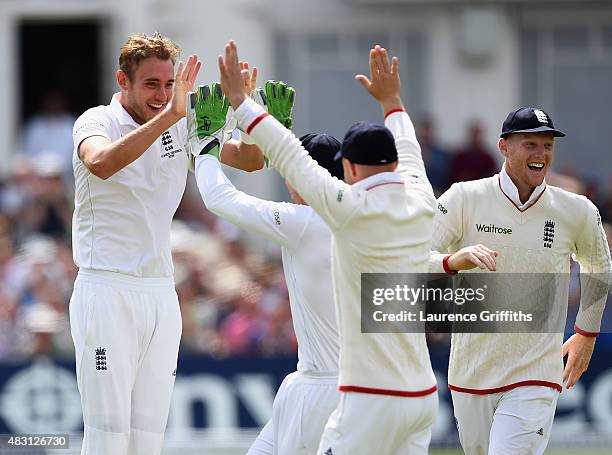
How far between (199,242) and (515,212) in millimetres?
6801

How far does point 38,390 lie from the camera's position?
38.9ft

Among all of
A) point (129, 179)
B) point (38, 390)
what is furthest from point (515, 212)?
point (38, 390)

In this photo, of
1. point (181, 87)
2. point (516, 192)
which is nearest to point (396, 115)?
point (181, 87)

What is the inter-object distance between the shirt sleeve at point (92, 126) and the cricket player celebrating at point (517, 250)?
5.61ft

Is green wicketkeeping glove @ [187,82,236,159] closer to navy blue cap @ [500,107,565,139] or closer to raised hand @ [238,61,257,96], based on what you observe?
raised hand @ [238,61,257,96]

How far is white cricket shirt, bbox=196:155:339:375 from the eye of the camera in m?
6.79

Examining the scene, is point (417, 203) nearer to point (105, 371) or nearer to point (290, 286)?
point (290, 286)

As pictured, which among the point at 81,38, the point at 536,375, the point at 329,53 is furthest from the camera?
the point at 81,38

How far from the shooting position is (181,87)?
6.69m

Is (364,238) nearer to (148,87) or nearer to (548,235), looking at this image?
(148,87)

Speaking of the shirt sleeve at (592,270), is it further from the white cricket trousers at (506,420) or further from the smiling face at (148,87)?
the smiling face at (148,87)

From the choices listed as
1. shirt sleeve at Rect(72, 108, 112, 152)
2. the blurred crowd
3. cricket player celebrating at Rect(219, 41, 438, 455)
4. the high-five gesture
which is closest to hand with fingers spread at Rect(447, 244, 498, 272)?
cricket player celebrating at Rect(219, 41, 438, 455)

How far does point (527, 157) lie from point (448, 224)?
513 mm

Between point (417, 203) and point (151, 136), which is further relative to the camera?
point (151, 136)
